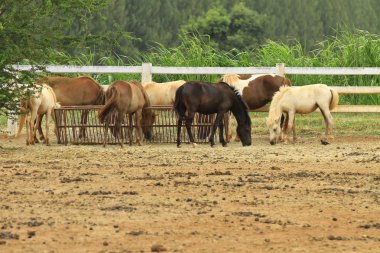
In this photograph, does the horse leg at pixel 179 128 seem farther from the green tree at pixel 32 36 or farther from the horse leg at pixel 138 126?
the green tree at pixel 32 36

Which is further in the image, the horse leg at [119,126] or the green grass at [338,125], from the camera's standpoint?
the green grass at [338,125]

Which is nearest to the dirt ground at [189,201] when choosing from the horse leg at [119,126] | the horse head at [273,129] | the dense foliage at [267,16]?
the horse leg at [119,126]

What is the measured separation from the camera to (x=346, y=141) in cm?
2469

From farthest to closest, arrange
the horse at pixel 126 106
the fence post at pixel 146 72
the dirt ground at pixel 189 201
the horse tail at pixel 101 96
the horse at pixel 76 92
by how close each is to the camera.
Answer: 1. the fence post at pixel 146 72
2. the horse tail at pixel 101 96
3. the horse at pixel 76 92
4. the horse at pixel 126 106
5. the dirt ground at pixel 189 201

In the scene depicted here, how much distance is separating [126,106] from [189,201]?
9.37m

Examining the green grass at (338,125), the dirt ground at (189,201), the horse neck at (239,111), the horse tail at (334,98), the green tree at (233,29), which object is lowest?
the dirt ground at (189,201)

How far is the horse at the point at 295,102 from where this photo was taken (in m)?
23.8

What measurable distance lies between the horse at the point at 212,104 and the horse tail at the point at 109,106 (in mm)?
1214

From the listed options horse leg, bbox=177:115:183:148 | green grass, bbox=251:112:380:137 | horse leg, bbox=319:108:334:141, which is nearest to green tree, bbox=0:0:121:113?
horse leg, bbox=177:115:183:148

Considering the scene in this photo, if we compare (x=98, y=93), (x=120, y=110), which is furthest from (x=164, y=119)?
(x=120, y=110)

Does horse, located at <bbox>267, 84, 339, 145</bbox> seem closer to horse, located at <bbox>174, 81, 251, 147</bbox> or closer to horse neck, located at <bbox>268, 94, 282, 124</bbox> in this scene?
horse neck, located at <bbox>268, 94, 282, 124</bbox>

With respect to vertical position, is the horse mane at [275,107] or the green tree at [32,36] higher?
the green tree at [32,36]

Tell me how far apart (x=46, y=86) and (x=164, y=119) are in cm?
367

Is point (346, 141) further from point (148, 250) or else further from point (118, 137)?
point (148, 250)
